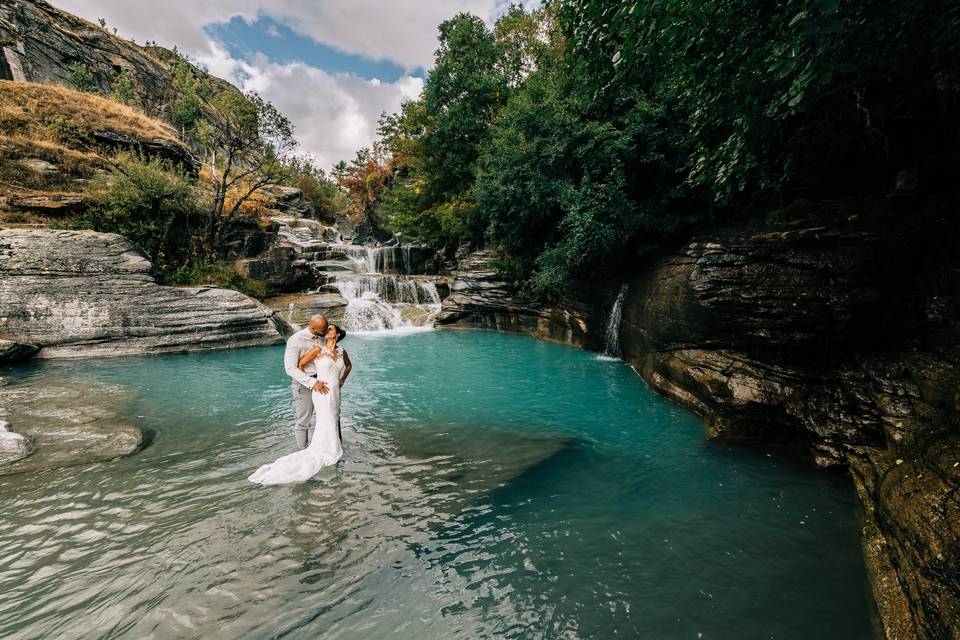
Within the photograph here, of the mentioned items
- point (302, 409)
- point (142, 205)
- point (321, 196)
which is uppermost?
point (321, 196)

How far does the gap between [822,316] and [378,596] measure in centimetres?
747

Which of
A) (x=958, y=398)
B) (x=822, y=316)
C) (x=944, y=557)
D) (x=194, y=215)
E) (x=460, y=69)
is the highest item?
(x=460, y=69)

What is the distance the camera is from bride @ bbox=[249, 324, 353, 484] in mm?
4836

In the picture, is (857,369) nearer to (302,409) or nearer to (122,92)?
(302,409)

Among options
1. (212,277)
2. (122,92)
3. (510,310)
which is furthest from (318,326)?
(122,92)

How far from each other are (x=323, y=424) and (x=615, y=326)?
10.5m

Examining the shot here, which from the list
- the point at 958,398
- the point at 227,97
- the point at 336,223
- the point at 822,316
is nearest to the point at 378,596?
the point at 958,398

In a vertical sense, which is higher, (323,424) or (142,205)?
(142,205)

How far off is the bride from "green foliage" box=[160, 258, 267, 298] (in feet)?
52.1

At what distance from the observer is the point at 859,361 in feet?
18.0

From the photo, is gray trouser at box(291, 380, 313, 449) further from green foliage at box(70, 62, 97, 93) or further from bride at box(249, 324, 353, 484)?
green foliage at box(70, 62, 97, 93)

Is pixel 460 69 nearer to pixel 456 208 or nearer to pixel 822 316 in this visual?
pixel 456 208

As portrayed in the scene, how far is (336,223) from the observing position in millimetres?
52500

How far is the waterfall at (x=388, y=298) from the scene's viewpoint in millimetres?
19266
